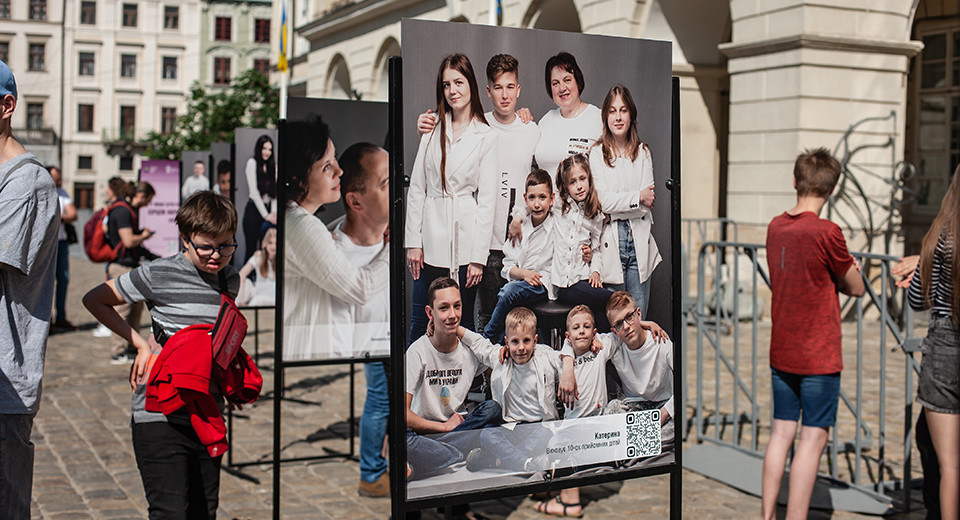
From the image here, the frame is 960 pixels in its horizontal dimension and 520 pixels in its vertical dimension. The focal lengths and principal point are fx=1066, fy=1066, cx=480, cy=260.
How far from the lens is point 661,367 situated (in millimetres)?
3836

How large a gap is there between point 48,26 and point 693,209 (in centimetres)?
6503

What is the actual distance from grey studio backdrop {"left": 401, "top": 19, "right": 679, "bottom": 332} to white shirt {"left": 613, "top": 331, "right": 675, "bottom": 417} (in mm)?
93

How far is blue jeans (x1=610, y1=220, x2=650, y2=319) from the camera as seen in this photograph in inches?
146

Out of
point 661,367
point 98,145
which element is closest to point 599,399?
point 661,367

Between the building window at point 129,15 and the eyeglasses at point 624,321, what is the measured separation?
253 feet

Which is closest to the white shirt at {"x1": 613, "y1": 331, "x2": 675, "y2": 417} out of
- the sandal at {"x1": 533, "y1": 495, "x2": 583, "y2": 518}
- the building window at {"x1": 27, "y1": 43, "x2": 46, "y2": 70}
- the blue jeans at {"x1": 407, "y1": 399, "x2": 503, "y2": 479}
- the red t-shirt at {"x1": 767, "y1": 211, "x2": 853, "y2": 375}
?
the blue jeans at {"x1": 407, "y1": 399, "x2": 503, "y2": 479}

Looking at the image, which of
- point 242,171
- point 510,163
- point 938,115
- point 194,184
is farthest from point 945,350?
point 938,115

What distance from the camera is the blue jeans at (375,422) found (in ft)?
20.1

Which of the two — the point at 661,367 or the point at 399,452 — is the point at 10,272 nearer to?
the point at 399,452

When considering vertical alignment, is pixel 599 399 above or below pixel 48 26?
below

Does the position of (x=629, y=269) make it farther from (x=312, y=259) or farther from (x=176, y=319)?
(x=312, y=259)

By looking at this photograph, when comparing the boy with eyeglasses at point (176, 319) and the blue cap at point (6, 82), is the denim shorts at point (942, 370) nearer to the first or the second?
the boy with eyeglasses at point (176, 319)

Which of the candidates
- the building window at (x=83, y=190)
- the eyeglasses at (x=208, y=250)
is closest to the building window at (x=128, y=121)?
the building window at (x=83, y=190)

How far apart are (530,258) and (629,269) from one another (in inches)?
16.6
